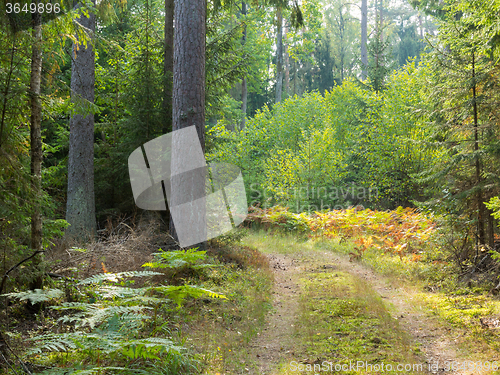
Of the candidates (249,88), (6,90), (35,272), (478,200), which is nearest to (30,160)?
(6,90)

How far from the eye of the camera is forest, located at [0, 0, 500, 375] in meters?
3.67

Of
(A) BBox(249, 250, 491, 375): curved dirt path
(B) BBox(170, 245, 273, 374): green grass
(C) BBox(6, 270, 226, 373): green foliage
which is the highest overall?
(C) BBox(6, 270, 226, 373): green foliage

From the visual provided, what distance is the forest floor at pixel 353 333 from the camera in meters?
3.92

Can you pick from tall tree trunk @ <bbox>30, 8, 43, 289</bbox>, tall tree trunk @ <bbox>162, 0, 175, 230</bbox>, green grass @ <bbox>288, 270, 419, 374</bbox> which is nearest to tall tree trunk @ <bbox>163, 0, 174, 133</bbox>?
tall tree trunk @ <bbox>162, 0, 175, 230</bbox>

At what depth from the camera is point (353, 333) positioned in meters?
4.70

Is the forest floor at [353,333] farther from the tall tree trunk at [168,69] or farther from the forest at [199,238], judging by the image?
the tall tree trunk at [168,69]

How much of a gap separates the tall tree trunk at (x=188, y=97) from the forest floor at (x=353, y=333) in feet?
7.76

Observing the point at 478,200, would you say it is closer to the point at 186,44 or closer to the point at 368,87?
the point at 186,44

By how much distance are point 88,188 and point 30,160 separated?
4.90 m

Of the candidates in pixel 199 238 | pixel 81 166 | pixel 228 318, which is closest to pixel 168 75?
pixel 81 166

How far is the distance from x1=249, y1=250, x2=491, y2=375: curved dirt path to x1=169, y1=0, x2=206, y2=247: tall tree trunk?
2.05 m

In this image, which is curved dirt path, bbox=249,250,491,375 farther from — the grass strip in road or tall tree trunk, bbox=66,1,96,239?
tall tree trunk, bbox=66,1,96,239

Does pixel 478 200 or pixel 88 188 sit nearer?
pixel 478 200

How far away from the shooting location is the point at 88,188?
893cm
